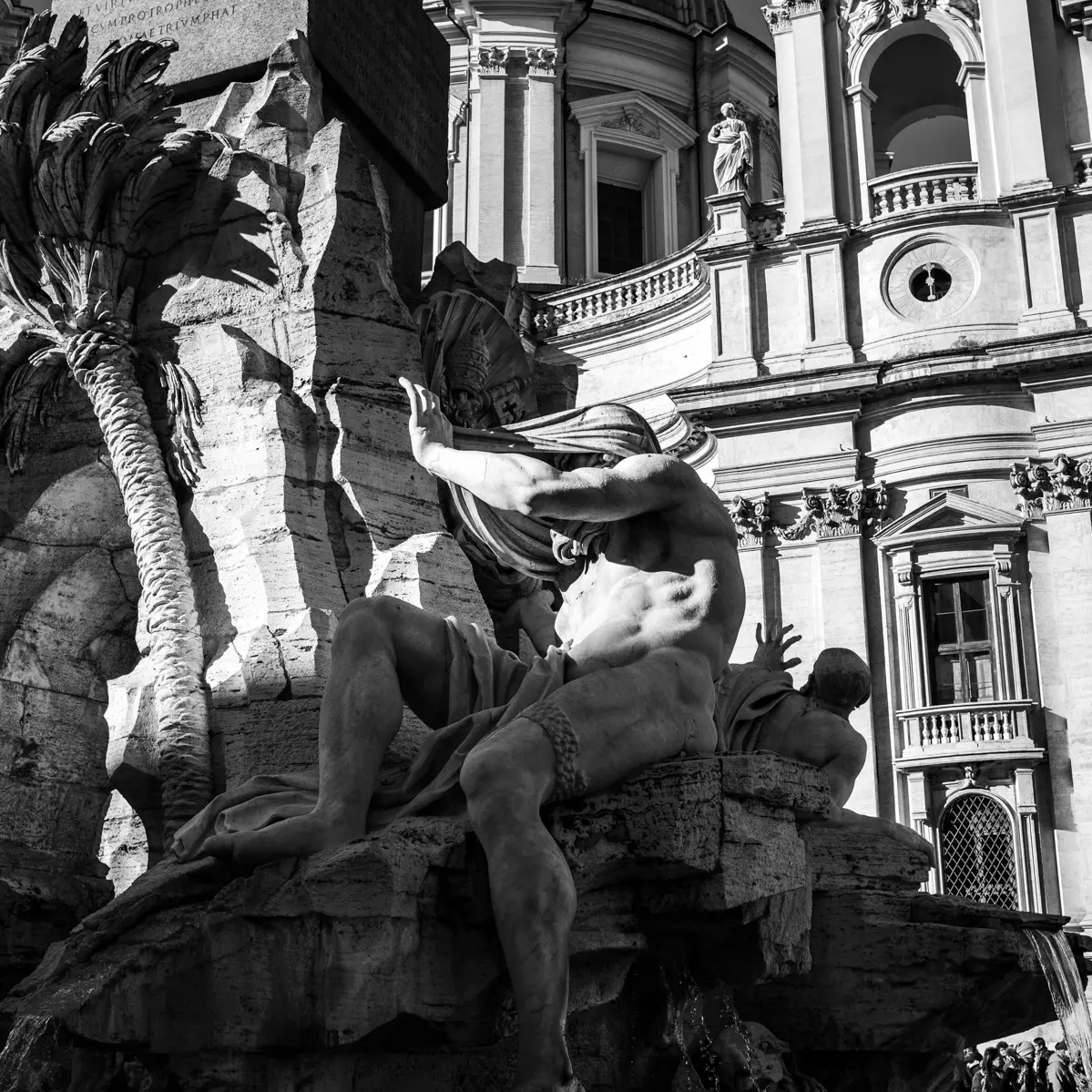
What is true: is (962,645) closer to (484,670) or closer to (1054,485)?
(1054,485)

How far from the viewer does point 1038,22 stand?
25953 millimetres

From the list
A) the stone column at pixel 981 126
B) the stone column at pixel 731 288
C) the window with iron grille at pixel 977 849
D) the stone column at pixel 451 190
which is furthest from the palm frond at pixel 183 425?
the stone column at pixel 451 190

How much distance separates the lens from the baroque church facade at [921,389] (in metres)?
22.3

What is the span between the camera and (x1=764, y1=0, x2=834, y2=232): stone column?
85.3ft

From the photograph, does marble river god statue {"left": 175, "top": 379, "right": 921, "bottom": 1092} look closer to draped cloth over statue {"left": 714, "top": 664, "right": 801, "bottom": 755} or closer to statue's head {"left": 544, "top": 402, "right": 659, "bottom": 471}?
statue's head {"left": 544, "top": 402, "right": 659, "bottom": 471}

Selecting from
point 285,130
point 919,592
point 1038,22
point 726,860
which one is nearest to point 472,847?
point 726,860

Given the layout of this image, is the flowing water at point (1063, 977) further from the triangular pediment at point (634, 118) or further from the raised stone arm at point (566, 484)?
the triangular pediment at point (634, 118)

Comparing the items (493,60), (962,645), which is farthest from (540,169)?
(962,645)

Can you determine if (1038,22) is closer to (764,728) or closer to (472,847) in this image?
(764,728)

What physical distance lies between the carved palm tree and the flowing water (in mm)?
2997

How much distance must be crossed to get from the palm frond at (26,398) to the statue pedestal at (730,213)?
826 inches

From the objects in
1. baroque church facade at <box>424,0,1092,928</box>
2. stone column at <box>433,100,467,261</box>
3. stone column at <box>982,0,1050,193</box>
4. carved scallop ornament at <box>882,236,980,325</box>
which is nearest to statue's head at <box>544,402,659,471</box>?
baroque church facade at <box>424,0,1092,928</box>

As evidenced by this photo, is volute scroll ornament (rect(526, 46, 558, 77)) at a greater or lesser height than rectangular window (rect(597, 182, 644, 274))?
greater

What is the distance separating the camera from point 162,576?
223 inches
